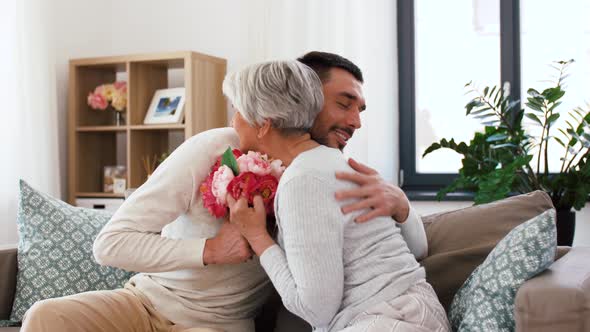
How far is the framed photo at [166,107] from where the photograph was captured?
440 cm

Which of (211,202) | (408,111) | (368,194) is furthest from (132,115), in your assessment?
(368,194)

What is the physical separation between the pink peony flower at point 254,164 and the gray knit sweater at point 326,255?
0.40 ft

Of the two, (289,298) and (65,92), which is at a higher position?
(65,92)

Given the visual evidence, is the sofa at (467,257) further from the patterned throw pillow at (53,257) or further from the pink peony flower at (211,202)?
the pink peony flower at (211,202)

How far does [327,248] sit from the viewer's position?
156 centimetres

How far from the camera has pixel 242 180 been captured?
1.77 meters

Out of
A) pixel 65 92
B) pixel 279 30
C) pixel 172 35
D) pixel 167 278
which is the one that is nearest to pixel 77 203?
pixel 65 92

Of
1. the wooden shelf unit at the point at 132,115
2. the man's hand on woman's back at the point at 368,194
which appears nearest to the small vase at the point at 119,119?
the wooden shelf unit at the point at 132,115

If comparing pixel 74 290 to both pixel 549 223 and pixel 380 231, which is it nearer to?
pixel 380 231

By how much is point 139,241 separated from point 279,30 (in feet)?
9.08

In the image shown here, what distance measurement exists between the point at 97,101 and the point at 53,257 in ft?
7.58

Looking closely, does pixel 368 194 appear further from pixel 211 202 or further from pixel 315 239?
pixel 211 202

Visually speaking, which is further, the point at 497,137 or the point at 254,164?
the point at 497,137

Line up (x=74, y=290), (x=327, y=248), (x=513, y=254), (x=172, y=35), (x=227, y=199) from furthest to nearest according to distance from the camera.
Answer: (x=172, y=35)
(x=74, y=290)
(x=227, y=199)
(x=513, y=254)
(x=327, y=248)
